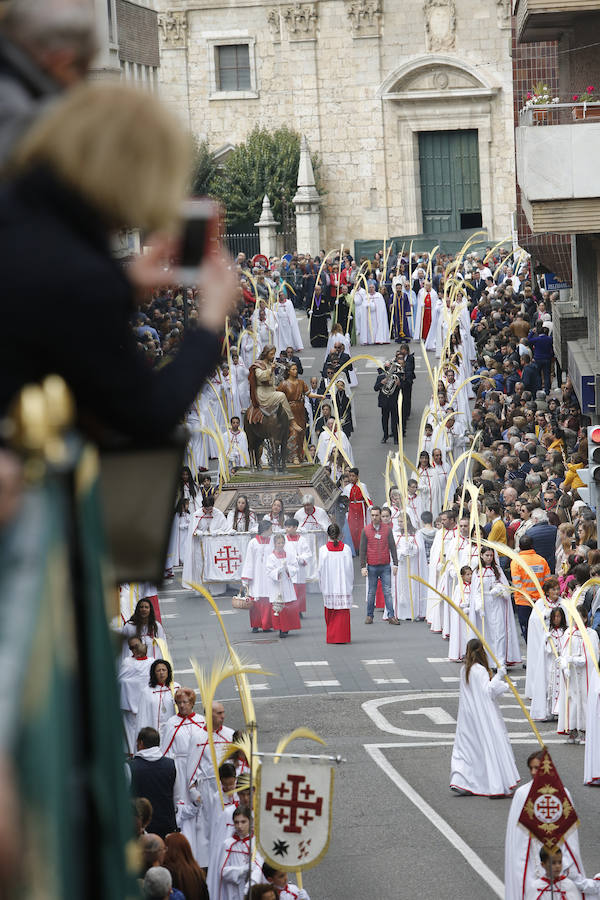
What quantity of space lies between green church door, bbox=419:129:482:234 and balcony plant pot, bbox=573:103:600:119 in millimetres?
32990

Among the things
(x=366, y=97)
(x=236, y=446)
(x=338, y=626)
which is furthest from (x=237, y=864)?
(x=366, y=97)

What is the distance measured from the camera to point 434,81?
55.3 meters

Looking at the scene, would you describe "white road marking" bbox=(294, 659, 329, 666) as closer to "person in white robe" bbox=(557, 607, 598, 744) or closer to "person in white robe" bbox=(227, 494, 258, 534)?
"person in white robe" bbox=(227, 494, 258, 534)

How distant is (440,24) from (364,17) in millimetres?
2733

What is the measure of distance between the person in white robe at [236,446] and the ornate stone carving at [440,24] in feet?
94.3

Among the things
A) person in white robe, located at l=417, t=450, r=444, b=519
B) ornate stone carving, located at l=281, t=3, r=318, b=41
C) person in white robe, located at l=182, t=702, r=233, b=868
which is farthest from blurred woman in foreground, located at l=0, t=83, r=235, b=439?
ornate stone carving, located at l=281, t=3, r=318, b=41

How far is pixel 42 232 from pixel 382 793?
1393 centimetres

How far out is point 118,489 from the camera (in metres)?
2.18

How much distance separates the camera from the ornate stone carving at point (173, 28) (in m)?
56.3

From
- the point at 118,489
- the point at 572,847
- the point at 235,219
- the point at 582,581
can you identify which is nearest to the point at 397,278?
the point at 235,219

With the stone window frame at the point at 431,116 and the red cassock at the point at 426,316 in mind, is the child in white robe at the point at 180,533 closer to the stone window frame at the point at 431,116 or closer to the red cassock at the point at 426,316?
the red cassock at the point at 426,316

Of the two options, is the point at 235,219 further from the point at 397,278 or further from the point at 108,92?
the point at 108,92

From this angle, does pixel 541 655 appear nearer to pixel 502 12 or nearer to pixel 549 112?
pixel 549 112

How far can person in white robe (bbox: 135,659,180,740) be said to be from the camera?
45.9 feet
